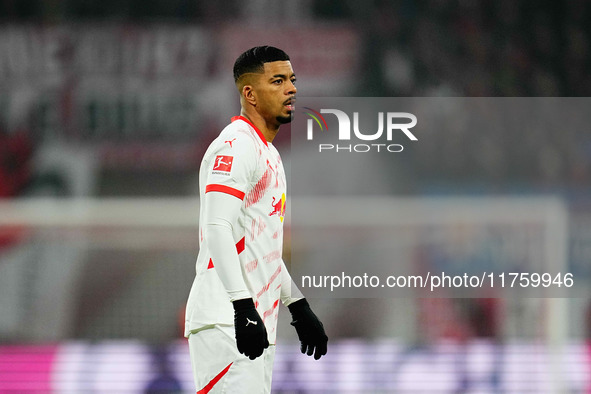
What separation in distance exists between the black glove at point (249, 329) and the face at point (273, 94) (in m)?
0.52

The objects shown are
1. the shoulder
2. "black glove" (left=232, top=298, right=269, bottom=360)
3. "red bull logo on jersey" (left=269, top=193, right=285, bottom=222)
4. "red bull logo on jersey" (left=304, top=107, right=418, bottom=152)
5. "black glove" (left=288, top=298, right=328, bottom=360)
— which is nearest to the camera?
"black glove" (left=232, top=298, right=269, bottom=360)

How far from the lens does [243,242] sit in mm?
2096

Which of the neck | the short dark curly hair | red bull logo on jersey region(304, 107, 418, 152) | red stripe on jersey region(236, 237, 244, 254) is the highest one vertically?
red bull logo on jersey region(304, 107, 418, 152)

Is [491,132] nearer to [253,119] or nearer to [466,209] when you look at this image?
[466,209]

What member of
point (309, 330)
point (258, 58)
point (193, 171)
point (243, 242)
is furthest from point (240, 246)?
point (193, 171)

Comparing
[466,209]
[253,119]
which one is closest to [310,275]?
[466,209]

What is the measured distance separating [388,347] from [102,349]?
4.41 ft

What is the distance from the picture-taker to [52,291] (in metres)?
4.07

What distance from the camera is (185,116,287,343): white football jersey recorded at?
2041 mm

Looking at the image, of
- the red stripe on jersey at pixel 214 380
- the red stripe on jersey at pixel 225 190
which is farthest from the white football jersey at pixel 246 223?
the red stripe on jersey at pixel 214 380

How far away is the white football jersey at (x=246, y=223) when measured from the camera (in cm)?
204

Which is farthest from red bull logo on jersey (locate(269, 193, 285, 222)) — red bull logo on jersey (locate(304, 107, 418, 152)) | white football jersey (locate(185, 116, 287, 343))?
red bull logo on jersey (locate(304, 107, 418, 152))

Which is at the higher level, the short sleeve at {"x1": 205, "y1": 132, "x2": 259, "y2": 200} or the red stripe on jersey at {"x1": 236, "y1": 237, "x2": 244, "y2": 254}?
the short sleeve at {"x1": 205, "y1": 132, "x2": 259, "y2": 200}

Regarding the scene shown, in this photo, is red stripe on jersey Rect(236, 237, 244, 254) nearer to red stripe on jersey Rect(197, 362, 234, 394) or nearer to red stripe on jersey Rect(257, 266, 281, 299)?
red stripe on jersey Rect(257, 266, 281, 299)
